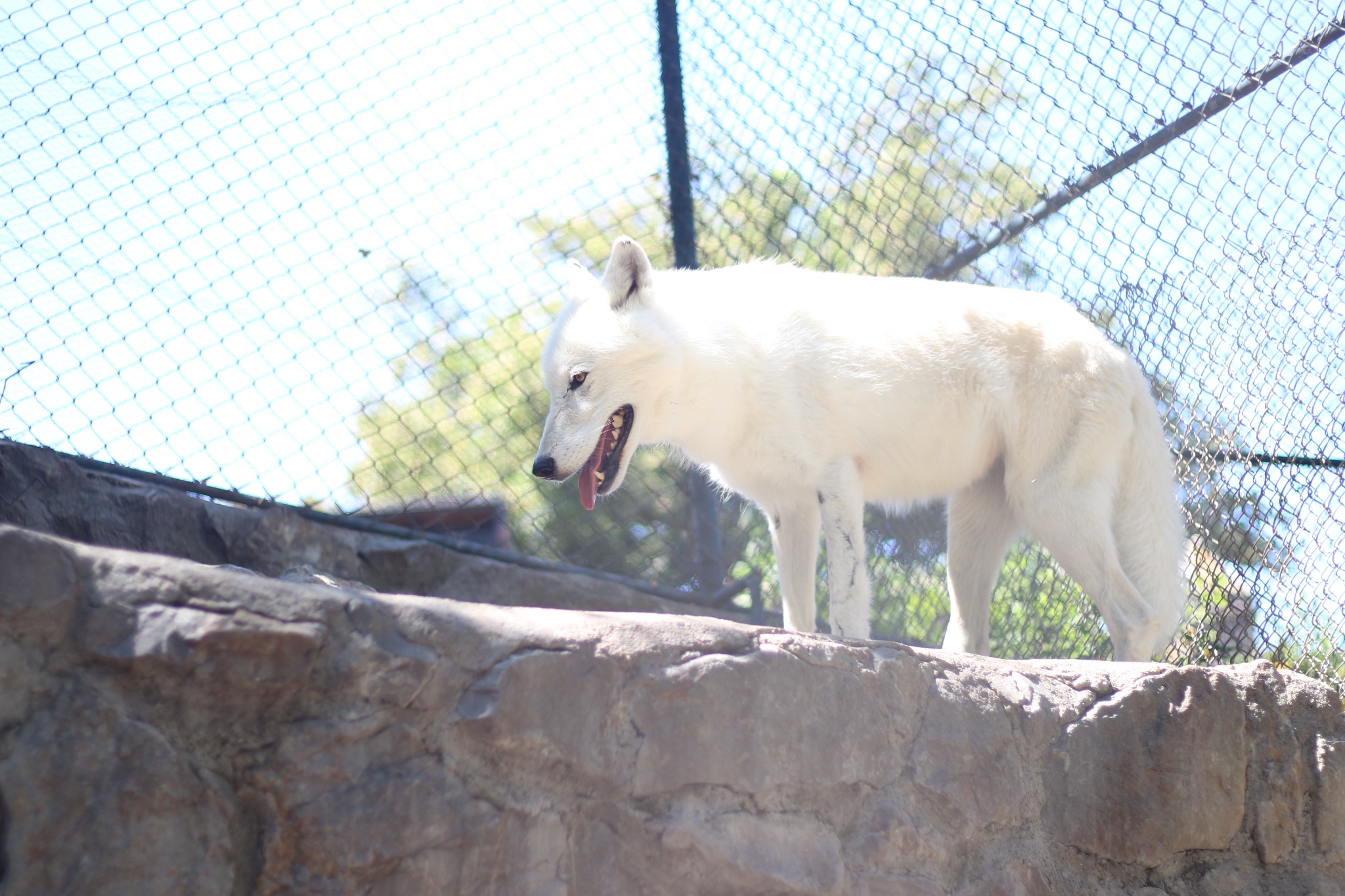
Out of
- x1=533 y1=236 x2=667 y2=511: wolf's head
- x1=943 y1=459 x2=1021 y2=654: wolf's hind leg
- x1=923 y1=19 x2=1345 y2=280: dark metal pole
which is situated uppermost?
x1=923 y1=19 x2=1345 y2=280: dark metal pole

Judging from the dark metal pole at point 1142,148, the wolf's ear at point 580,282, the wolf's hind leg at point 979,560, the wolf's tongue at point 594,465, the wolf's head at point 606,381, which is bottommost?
the wolf's hind leg at point 979,560

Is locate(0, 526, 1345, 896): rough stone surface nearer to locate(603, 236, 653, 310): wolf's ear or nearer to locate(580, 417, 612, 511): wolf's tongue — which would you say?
locate(580, 417, 612, 511): wolf's tongue

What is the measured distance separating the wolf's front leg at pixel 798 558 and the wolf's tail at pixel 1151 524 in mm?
1045

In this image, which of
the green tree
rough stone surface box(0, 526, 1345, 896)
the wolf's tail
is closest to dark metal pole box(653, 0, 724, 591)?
the green tree

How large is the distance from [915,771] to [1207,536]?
2.47 m

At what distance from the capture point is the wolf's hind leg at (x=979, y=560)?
3.49 meters

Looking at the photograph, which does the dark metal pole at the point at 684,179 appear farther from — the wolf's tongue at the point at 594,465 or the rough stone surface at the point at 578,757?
the rough stone surface at the point at 578,757

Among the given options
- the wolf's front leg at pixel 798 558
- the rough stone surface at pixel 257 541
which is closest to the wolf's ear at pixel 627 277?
the wolf's front leg at pixel 798 558

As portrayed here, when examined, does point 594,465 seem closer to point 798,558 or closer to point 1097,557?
point 798,558

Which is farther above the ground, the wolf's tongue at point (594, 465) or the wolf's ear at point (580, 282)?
the wolf's ear at point (580, 282)

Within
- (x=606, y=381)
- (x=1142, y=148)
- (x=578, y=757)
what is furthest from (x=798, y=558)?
(x=1142, y=148)

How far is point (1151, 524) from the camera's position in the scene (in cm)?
321

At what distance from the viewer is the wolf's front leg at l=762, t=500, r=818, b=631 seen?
127 inches

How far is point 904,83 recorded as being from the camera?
173 inches
